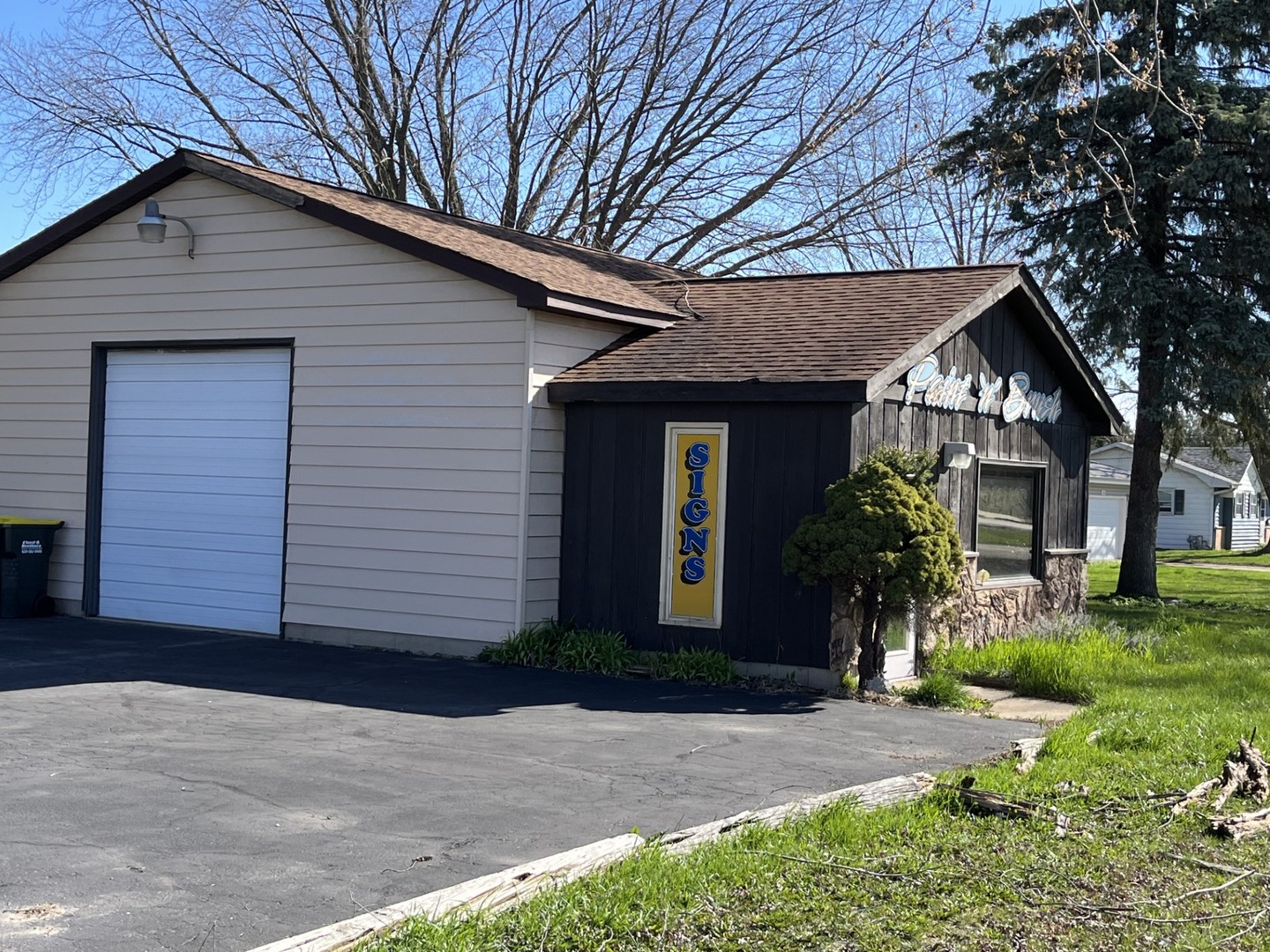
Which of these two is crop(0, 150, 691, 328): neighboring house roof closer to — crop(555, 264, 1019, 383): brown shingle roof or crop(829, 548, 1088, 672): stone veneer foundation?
crop(555, 264, 1019, 383): brown shingle roof

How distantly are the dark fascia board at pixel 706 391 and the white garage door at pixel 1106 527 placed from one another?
3084cm

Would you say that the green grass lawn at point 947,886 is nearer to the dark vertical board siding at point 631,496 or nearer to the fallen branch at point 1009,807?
the fallen branch at point 1009,807

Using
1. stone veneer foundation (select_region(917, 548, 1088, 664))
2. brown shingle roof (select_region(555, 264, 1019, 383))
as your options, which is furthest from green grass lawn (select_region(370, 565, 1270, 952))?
brown shingle roof (select_region(555, 264, 1019, 383))

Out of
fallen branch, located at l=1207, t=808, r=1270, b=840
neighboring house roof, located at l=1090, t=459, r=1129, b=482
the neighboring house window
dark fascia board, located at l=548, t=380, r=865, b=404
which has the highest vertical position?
neighboring house roof, located at l=1090, t=459, r=1129, b=482

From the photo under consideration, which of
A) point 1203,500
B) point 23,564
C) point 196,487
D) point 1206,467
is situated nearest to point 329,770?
point 196,487

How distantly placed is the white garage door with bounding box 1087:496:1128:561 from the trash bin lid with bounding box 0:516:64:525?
31703 mm

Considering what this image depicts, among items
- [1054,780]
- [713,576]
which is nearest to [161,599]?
[713,576]

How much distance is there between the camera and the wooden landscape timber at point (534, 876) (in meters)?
4.59

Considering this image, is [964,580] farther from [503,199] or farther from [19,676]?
[503,199]

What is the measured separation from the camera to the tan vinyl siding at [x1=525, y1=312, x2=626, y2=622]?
12.4 m

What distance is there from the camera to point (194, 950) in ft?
15.3

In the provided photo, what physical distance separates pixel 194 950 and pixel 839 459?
24.9 feet

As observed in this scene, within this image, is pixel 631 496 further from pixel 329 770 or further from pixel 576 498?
pixel 329 770

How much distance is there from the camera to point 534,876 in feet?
17.5
